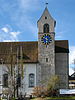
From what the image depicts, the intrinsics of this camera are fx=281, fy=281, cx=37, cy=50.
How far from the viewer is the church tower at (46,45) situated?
67.9m

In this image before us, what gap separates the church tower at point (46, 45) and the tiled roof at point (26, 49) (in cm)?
181

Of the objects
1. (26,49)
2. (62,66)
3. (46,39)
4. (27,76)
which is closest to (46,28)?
(46,39)

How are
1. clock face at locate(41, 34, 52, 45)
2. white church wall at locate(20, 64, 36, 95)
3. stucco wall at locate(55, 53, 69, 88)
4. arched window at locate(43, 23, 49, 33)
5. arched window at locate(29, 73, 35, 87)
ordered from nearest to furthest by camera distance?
white church wall at locate(20, 64, 36, 95)
arched window at locate(29, 73, 35, 87)
stucco wall at locate(55, 53, 69, 88)
clock face at locate(41, 34, 52, 45)
arched window at locate(43, 23, 49, 33)

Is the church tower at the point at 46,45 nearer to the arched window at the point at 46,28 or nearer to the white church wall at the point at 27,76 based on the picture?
the arched window at the point at 46,28

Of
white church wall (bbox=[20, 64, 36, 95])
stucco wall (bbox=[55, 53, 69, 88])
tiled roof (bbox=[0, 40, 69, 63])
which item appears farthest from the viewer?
tiled roof (bbox=[0, 40, 69, 63])

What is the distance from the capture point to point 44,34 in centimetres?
6938

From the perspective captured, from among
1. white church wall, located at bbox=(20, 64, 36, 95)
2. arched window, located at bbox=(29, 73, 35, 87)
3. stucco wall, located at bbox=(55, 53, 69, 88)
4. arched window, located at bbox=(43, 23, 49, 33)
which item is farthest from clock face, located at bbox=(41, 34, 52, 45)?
arched window, located at bbox=(29, 73, 35, 87)

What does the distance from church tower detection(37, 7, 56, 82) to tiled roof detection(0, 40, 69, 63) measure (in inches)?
71.2

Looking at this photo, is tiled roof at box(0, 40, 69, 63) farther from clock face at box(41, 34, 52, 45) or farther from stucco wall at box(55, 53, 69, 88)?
clock face at box(41, 34, 52, 45)

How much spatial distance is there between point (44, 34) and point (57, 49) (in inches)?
198

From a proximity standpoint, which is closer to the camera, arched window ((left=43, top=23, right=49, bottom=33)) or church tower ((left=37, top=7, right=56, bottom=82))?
church tower ((left=37, top=7, right=56, bottom=82))

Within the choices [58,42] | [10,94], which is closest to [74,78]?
[58,42]

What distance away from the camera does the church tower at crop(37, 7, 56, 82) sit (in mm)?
67875

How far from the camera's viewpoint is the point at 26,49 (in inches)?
2815
